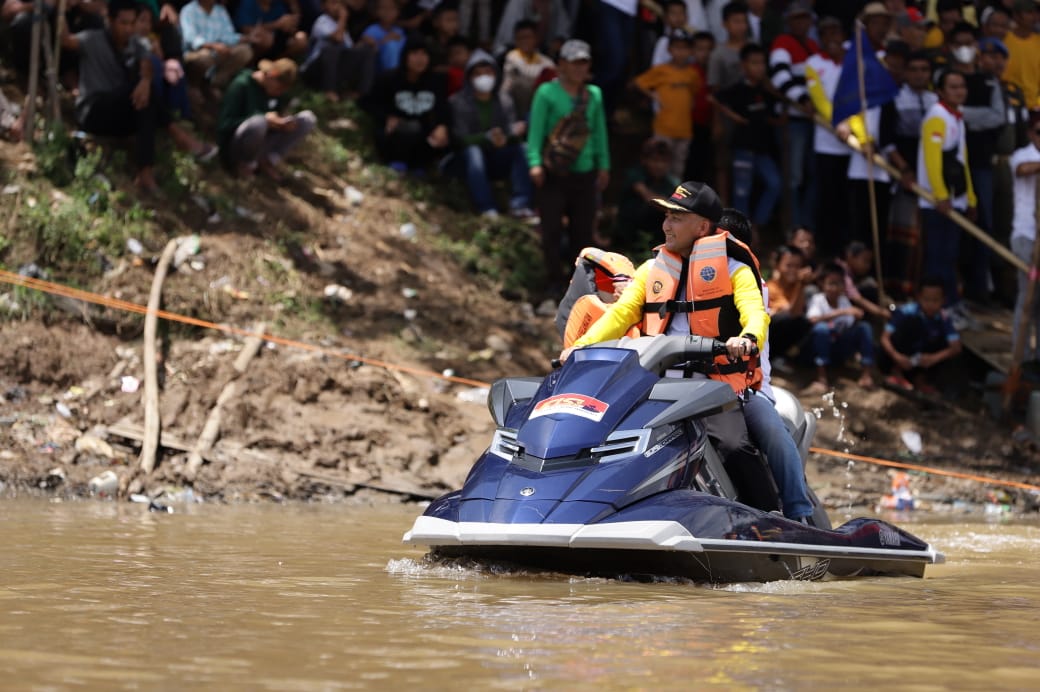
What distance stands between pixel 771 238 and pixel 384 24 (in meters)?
4.89

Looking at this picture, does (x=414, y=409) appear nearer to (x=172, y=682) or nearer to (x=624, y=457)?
(x=624, y=457)

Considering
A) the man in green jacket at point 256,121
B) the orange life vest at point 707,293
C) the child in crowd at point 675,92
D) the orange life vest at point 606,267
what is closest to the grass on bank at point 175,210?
the man in green jacket at point 256,121

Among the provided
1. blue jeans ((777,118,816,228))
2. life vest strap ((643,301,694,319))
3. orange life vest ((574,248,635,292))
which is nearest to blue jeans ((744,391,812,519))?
life vest strap ((643,301,694,319))

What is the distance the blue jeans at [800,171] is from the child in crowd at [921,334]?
6.92 feet

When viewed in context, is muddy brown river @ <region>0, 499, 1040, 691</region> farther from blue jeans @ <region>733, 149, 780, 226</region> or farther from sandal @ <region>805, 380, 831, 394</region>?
blue jeans @ <region>733, 149, 780, 226</region>

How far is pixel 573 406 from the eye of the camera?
682 centimetres

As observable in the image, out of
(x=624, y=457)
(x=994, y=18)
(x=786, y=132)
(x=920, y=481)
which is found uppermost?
(x=994, y=18)

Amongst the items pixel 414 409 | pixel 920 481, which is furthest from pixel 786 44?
pixel 414 409

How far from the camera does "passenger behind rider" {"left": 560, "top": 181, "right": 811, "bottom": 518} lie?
7.40 meters

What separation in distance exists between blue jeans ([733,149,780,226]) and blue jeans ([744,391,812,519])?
891 centimetres

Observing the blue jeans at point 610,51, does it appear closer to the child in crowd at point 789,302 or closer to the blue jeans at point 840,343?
the child in crowd at point 789,302

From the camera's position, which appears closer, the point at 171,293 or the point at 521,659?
the point at 521,659

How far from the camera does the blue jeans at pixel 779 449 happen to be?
7367 mm

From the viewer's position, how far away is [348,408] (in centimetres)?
1212
